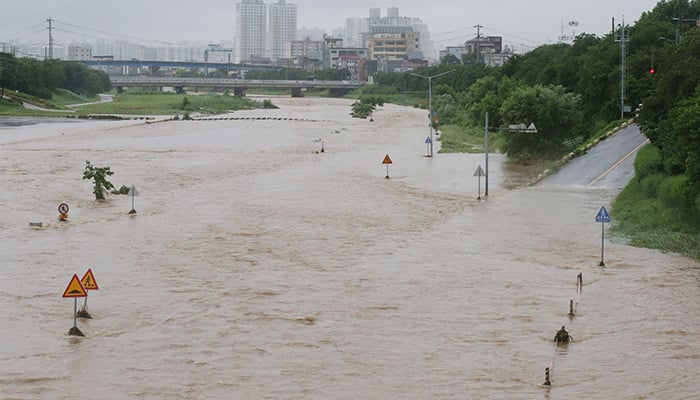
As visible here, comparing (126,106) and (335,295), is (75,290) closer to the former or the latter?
(335,295)

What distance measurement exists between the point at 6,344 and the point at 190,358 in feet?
13.1

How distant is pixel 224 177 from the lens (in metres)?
51.9

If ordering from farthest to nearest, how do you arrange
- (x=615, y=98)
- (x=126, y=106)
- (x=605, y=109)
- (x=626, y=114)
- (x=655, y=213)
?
(x=126, y=106), (x=605, y=109), (x=615, y=98), (x=626, y=114), (x=655, y=213)

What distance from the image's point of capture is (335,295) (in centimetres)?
2547

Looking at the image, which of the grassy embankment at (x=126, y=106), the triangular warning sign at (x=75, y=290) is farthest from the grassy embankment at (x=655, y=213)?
the grassy embankment at (x=126, y=106)

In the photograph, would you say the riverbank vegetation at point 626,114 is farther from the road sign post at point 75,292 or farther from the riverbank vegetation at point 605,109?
the road sign post at point 75,292

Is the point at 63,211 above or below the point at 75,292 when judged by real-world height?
above

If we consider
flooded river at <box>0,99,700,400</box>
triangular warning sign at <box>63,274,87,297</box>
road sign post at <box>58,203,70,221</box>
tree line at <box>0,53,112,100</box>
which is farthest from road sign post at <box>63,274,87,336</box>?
tree line at <box>0,53,112,100</box>

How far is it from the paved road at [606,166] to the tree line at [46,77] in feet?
269

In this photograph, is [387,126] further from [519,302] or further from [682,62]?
[519,302]

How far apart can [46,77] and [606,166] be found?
102 meters

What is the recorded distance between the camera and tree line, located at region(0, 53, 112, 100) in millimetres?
121062

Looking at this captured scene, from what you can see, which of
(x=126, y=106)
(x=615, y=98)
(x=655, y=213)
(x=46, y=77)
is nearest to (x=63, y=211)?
(x=655, y=213)

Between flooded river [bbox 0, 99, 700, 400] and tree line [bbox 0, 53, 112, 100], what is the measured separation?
3024 inches
